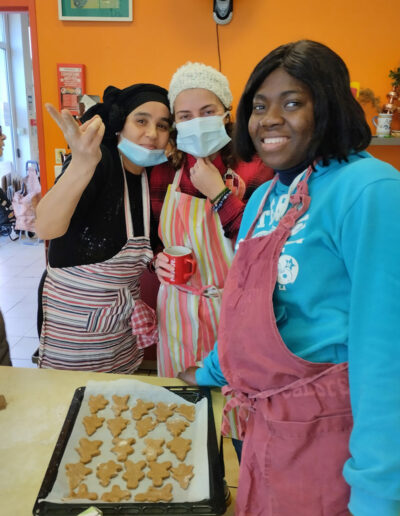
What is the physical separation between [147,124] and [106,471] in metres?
1.10

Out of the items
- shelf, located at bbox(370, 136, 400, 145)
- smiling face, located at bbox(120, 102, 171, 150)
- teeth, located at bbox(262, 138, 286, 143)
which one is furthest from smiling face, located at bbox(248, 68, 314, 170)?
shelf, located at bbox(370, 136, 400, 145)

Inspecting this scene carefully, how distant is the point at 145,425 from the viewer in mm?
1036

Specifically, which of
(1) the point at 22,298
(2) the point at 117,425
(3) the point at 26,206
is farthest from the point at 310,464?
(3) the point at 26,206

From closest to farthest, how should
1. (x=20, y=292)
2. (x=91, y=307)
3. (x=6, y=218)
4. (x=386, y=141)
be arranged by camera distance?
(x=91, y=307), (x=386, y=141), (x=20, y=292), (x=6, y=218)

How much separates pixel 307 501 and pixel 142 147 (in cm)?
116

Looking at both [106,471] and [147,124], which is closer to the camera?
[106,471]

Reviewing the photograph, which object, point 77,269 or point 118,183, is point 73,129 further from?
point 77,269

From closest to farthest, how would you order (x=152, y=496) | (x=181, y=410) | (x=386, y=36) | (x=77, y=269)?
1. (x=152, y=496)
2. (x=181, y=410)
3. (x=77, y=269)
4. (x=386, y=36)

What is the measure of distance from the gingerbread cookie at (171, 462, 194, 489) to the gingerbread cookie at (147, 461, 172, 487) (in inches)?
0.6

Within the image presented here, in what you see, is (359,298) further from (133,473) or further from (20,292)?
(20,292)

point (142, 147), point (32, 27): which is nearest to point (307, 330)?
point (142, 147)

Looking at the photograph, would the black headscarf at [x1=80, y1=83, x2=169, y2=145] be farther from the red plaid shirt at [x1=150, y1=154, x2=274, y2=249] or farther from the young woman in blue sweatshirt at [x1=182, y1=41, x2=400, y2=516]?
the young woman in blue sweatshirt at [x1=182, y1=41, x2=400, y2=516]

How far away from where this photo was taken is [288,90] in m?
0.77

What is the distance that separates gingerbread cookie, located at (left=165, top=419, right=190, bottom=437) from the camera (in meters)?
1.02
